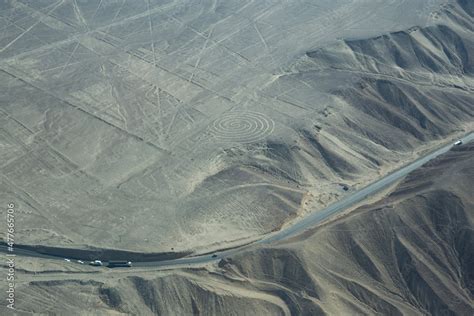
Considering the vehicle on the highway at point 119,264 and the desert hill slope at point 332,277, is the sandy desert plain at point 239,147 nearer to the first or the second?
the desert hill slope at point 332,277

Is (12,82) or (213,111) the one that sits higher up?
(12,82)

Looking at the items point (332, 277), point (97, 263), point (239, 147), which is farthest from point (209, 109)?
point (332, 277)

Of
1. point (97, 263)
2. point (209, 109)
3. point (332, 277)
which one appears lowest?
point (332, 277)

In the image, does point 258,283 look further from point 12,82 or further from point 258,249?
point 12,82

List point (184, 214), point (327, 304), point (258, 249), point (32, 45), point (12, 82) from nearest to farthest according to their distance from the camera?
point (327, 304) < point (258, 249) < point (184, 214) < point (12, 82) < point (32, 45)

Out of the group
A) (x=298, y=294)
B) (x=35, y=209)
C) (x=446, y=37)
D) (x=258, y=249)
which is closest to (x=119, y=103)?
(x=35, y=209)

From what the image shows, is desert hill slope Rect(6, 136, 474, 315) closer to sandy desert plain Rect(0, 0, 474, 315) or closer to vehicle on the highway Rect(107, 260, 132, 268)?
sandy desert plain Rect(0, 0, 474, 315)

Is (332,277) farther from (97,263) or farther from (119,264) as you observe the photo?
(97,263)

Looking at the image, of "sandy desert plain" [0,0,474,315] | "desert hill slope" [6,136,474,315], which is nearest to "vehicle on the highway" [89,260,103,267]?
"sandy desert plain" [0,0,474,315]
